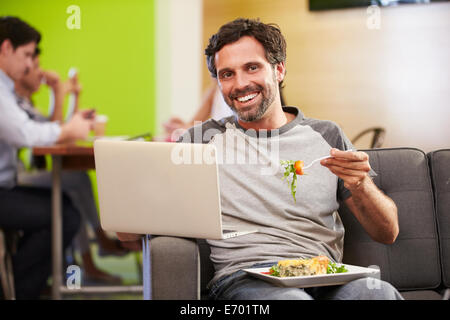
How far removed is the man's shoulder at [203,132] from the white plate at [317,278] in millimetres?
455

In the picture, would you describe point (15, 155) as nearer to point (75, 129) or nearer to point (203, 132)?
point (75, 129)

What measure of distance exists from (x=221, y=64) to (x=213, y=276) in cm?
61

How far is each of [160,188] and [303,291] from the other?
41 cm

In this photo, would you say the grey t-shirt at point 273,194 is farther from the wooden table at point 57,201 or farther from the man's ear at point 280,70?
the wooden table at point 57,201

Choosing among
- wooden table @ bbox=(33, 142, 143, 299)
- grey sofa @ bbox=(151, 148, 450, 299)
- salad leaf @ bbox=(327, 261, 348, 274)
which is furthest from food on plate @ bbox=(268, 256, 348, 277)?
wooden table @ bbox=(33, 142, 143, 299)

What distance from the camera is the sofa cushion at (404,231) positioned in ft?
5.70

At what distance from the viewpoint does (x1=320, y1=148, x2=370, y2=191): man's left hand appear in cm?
138

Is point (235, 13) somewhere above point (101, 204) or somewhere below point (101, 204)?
above

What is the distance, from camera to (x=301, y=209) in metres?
1.61

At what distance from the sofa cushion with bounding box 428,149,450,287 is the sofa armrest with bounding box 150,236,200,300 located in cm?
80

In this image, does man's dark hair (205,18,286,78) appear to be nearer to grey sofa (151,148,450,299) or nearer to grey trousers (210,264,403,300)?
grey sofa (151,148,450,299)

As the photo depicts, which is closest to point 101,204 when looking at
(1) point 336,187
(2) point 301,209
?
(2) point 301,209

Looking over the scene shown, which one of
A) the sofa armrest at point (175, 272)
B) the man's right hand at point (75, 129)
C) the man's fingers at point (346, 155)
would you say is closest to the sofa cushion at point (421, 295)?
the man's fingers at point (346, 155)
